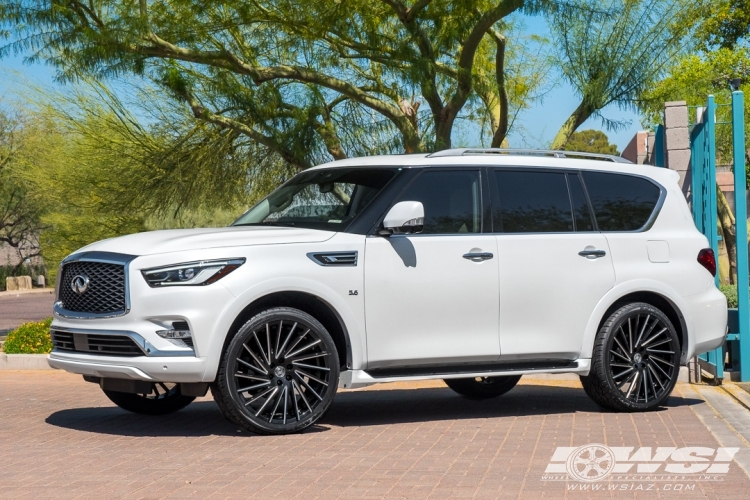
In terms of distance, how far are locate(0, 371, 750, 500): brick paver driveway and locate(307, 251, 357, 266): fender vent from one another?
1.22 meters

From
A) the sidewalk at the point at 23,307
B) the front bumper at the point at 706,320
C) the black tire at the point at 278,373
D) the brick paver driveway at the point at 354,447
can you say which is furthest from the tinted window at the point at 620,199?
the sidewalk at the point at 23,307

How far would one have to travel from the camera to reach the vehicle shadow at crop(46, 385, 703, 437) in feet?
29.3

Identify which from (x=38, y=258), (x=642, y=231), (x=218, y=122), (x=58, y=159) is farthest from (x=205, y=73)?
(x=38, y=258)

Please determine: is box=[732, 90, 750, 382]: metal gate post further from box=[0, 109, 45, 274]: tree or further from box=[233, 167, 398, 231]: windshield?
box=[0, 109, 45, 274]: tree

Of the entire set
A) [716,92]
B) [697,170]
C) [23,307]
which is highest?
[716,92]

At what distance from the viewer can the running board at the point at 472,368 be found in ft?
28.3

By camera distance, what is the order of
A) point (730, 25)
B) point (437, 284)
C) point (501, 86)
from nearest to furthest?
point (437, 284) < point (501, 86) < point (730, 25)

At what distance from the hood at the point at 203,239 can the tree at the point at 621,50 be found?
8.06 metres

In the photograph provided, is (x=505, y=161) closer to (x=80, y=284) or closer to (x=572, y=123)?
(x=80, y=284)

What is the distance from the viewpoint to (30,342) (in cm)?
1495

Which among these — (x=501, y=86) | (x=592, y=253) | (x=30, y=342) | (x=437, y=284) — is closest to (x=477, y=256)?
(x=437, y=284)

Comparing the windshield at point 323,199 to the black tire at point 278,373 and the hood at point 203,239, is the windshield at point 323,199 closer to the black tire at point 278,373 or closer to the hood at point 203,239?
the hood at point 203,239

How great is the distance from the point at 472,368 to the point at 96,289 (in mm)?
2837

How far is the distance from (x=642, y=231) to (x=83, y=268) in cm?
452
